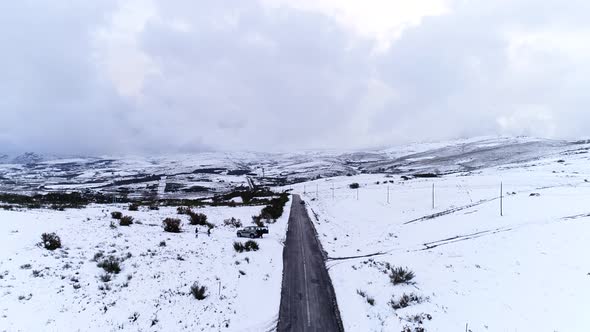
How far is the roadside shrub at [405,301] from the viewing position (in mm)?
17344

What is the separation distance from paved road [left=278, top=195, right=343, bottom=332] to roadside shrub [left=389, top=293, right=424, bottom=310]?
331 cm

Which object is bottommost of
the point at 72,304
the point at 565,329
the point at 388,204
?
the point at 388,204

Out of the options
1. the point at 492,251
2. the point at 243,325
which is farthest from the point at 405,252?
the point at 243,325

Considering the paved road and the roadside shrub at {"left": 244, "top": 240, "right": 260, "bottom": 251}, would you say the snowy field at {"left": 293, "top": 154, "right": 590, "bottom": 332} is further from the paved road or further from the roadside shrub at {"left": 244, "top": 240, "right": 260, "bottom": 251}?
the roadside shrub at {"left": 244, "top": 240, "right": 260, "bottom": 251}

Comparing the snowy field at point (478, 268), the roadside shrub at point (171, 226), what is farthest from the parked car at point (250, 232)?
the snowy field at point (478, 268)

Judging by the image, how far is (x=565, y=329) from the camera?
1224cm

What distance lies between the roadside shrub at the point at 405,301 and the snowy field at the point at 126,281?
694 centimetres

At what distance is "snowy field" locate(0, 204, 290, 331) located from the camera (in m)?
12.8

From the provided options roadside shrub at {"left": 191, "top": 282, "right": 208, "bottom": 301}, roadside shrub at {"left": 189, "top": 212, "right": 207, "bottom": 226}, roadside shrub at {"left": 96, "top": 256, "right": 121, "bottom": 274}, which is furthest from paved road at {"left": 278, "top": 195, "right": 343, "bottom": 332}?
roadside shrub at {"left": 96, "top": 256, "right": 121, "bottom": 274}

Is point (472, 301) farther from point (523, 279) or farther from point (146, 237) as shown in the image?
point (146, 237)

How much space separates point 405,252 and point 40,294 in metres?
26.0

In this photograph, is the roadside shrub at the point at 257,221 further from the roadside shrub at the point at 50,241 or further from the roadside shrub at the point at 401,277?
the roadside shrub at the point at 50,241

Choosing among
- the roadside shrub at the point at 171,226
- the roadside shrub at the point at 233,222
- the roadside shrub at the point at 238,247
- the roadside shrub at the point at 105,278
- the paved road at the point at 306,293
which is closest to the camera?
the roadside shrub at the point at 105,278

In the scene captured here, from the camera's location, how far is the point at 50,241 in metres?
17.4
